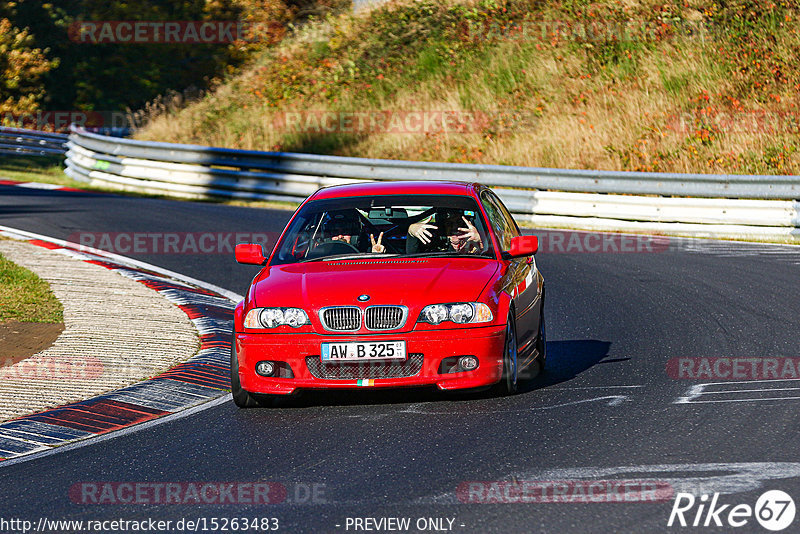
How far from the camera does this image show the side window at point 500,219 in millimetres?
9227

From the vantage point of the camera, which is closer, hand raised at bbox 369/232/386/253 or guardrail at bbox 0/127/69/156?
hand raised at bbox 369/232/386/253

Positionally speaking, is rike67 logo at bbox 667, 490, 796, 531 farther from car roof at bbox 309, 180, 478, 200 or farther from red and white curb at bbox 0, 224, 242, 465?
car roof at bbox 309, 180, 478, 200

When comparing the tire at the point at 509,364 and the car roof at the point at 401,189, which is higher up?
the car roof at the point at 401,189

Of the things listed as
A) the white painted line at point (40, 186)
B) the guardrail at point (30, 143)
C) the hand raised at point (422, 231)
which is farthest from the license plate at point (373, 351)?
the guardrail at point (30, 143)

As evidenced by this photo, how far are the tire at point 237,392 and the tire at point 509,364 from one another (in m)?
1.65

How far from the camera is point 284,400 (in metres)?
8.34

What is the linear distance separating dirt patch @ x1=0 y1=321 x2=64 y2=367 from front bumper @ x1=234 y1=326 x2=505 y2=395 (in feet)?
9.45

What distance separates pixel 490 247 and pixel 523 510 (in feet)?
12.0

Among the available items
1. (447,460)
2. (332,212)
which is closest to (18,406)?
(332,212)

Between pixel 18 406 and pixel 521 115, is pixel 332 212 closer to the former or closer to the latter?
pixel 18 406

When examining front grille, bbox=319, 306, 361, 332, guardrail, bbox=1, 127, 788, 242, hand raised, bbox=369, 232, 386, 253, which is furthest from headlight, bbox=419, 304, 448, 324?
guardrail, bbox=1, 127, 788, 242

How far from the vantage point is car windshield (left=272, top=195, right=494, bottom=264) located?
29.0ft

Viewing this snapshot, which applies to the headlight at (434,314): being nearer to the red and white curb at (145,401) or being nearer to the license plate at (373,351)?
the license plate at (373,351)

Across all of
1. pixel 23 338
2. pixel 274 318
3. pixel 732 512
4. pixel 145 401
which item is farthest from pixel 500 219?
pixel 732 512
